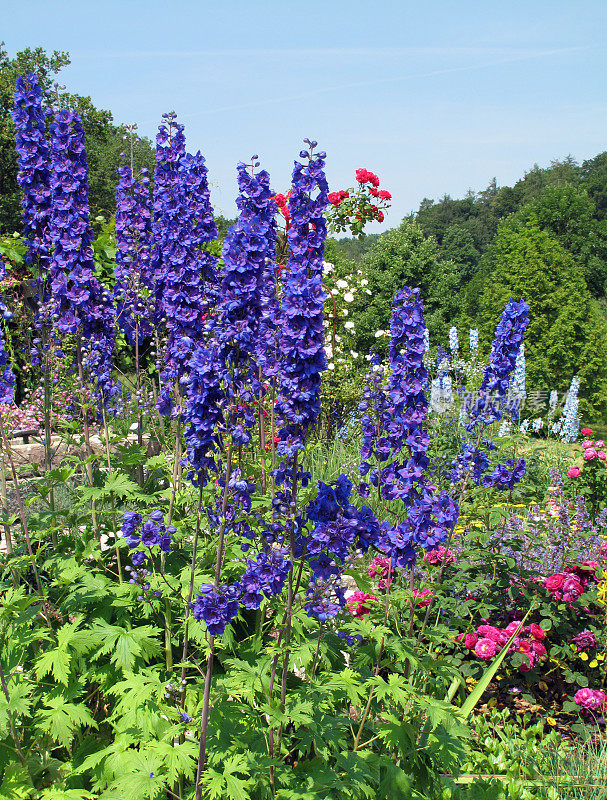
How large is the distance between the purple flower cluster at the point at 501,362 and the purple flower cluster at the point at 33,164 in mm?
3308

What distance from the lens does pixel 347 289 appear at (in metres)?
11.7

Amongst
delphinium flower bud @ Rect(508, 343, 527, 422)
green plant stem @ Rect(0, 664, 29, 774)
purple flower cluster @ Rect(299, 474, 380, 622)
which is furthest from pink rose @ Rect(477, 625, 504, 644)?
delphinium flower bud @ Rect(508, 343, 527, 422)

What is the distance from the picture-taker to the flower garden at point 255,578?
260 cm

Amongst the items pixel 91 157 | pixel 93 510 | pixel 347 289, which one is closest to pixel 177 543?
pixel 93 510

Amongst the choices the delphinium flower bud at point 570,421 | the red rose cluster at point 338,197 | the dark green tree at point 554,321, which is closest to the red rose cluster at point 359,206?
the red rose cluster at point 338,197

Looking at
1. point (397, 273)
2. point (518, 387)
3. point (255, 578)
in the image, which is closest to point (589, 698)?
point (255, 578)

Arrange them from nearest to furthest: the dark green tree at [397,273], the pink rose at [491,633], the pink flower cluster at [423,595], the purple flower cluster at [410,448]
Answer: the purple flower cluster at [410,448] → the pink flower cluster at [423,595] → the pink rose at [491,633] → the dark green tree at [397,273]

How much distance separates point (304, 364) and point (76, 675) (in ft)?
7.42

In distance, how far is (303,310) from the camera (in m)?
2.49

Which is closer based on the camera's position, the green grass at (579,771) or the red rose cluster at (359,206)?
the green grass at (579,771)

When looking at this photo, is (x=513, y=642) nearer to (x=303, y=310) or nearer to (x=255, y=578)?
(x=255, y=578)

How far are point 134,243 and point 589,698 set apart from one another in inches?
186

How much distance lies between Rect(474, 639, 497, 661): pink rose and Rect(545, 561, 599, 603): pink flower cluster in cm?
67

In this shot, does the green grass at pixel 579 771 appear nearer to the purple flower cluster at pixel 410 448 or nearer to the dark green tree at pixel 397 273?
the purple flower cluster at pixel 410 448
